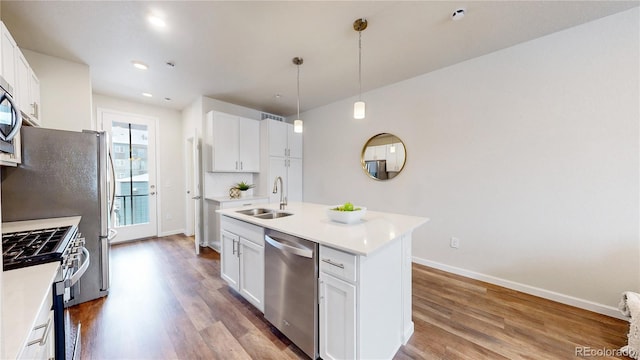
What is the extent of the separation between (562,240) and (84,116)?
5301 millimetres

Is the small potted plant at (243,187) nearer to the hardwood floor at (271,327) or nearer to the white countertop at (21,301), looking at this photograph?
the hardwood floor at (271,327)

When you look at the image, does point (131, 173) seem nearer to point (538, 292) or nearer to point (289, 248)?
point (289, 248)

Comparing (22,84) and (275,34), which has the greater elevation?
(275,34)

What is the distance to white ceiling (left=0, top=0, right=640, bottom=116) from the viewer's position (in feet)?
6.21

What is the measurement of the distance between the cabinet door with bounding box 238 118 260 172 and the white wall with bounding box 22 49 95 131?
1916 millimetres

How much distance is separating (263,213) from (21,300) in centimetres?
178

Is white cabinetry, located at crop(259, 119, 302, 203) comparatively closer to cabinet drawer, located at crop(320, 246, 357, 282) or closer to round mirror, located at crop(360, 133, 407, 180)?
round mirror, located at crop(360, 133, 407, 180)

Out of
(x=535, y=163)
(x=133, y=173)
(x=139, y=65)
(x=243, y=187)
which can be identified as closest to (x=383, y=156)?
(x=535, y=163)

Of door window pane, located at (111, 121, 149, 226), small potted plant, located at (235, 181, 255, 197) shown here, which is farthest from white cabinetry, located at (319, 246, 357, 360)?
door window pane, located at (111, 121, 149, 226)

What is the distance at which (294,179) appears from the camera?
15.4ft

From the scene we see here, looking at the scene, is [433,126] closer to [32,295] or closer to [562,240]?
[562,240]

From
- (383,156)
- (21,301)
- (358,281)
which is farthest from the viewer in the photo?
(383,156)

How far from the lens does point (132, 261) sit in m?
3.27

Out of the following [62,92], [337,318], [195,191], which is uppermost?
[62,92]
